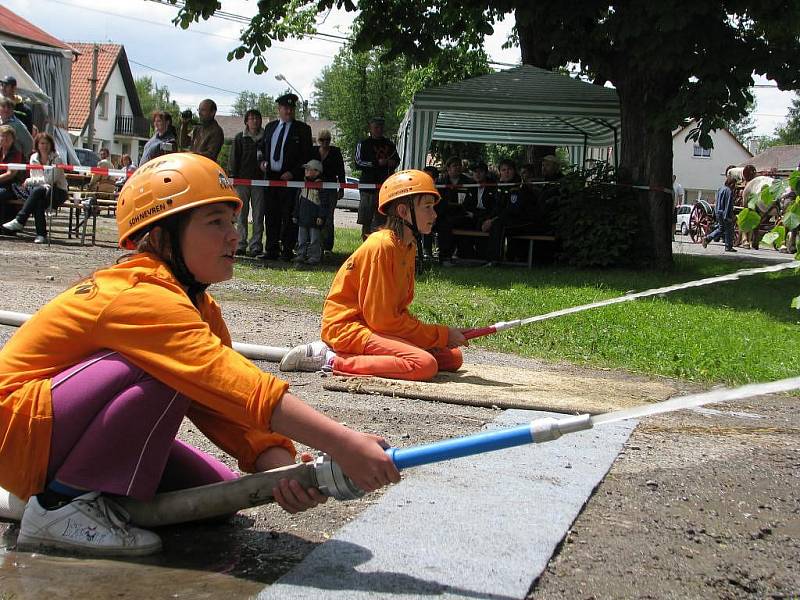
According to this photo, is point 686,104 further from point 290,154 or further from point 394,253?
point 394,253

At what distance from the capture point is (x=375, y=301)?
6.30 meters

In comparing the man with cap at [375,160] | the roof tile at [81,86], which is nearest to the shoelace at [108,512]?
the man with cap at [375,160]

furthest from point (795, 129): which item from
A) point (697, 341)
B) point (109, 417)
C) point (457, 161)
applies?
point (109, 417)

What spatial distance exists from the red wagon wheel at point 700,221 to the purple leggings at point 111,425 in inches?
1231

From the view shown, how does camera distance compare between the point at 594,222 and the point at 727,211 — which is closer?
the point at 594,222

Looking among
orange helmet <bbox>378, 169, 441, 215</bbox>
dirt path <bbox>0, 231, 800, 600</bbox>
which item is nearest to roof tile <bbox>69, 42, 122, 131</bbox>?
orange helmet <bbox>378, 169, 441, 215</bbox>

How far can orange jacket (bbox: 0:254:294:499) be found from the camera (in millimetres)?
2836

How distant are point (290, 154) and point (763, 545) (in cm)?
1165

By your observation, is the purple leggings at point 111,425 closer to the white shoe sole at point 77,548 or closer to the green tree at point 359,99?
the white shoe sole at point 77,548

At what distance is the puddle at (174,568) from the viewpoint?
111 inches

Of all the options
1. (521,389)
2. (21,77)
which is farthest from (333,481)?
(21,77)

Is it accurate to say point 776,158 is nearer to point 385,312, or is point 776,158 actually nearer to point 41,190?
point 41,190

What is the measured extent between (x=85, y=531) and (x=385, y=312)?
11.2 ft

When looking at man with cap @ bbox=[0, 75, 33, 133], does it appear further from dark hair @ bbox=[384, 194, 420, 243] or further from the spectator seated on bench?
dark hair @ bbox=[384, 194, 420, 243]
